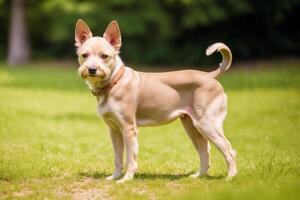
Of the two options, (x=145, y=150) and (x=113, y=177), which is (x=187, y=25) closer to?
(x=145, y=150)

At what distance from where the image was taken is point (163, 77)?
976 cm

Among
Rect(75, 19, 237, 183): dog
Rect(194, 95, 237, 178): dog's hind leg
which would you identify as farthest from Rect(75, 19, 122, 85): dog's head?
Rect(194, 95, 237, 178): dog's hind leg

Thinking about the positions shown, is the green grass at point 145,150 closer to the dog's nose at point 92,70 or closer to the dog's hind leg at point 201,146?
the dog's hind leg at point 201,146

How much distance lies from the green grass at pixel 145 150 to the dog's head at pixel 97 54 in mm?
1591

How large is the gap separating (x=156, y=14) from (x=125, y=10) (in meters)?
2.04

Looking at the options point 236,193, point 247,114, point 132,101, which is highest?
point 132,101

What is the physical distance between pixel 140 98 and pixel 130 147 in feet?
2.48

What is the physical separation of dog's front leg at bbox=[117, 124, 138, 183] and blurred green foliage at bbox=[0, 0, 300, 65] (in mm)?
23285

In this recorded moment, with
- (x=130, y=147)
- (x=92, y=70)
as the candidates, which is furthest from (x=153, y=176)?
(x=92, y=70)

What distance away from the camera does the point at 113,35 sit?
9.57 metres

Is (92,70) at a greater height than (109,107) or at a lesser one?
greater

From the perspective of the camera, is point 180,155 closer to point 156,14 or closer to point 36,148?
point 36,148

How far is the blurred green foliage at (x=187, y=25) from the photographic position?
3256 cm

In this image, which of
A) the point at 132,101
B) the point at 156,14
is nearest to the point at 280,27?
the point at 156,14
